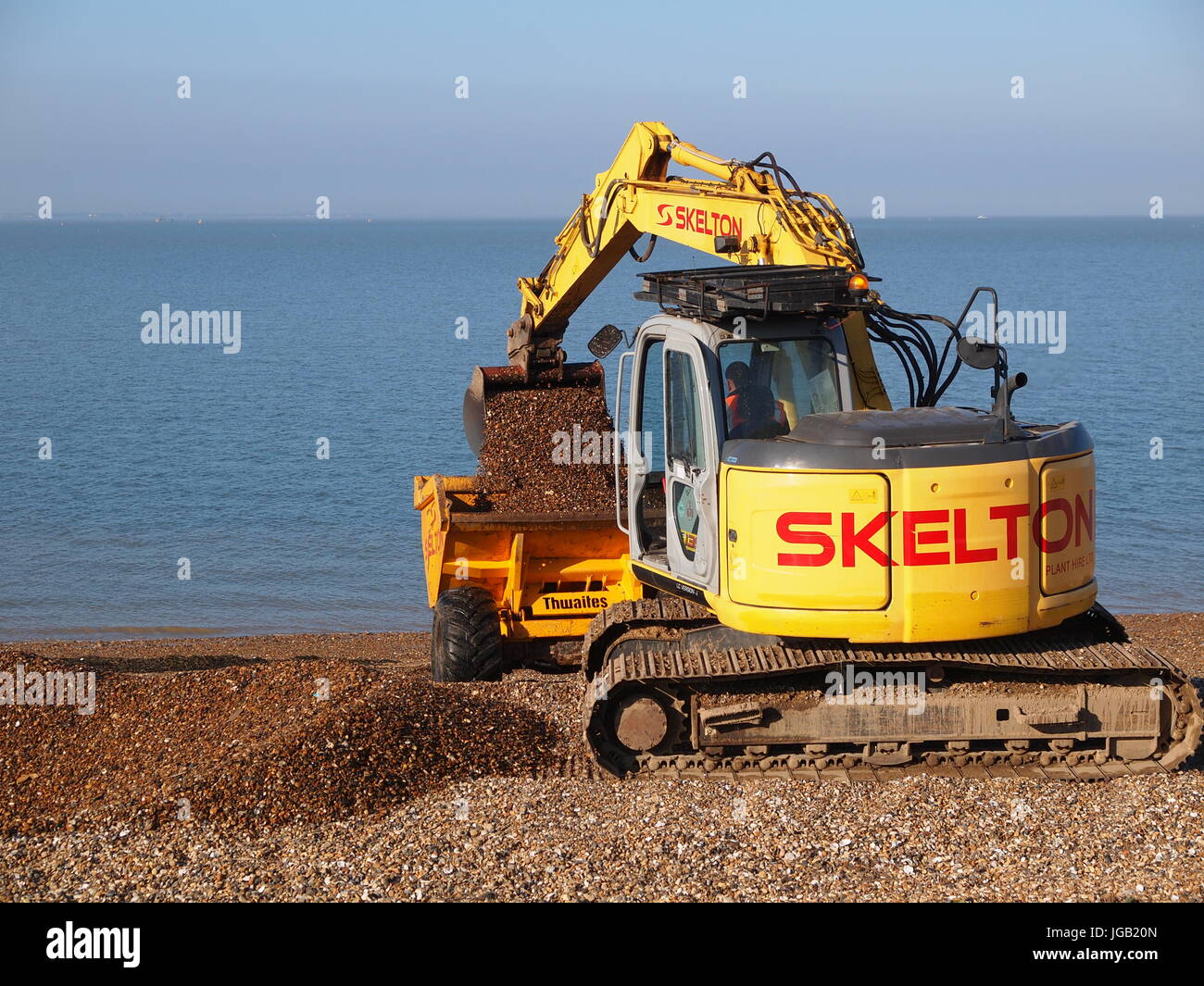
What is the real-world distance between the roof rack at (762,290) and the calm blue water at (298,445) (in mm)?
2742

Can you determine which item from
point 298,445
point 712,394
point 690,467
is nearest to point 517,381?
point 690,467

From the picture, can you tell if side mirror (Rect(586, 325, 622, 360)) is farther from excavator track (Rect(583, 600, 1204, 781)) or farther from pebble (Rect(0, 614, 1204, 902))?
pebble (Rect(0, 614, 1204, 902))

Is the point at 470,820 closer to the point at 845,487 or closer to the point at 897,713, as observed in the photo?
the point at 897,713

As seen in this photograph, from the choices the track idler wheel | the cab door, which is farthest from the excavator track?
the cab door

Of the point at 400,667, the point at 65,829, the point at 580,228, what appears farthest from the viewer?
the point at 400,667

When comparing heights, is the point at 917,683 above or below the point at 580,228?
below

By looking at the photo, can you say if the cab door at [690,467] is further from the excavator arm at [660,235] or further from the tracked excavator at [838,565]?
the excavator arm at [660,235]

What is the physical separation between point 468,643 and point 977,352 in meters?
5.34

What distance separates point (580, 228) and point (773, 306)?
14.5ft

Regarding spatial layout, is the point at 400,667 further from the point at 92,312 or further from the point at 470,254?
the point at 470,254

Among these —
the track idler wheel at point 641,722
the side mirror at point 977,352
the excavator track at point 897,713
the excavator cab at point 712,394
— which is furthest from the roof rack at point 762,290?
the track idler wheel at point 641,722

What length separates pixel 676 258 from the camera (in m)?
137

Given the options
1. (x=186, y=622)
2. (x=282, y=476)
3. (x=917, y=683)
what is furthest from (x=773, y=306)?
(x=282, y=476)

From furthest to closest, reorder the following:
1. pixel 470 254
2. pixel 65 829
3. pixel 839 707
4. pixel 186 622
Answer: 1. pixel 470 254
2. pixel 186 622
3. pixel 839 707
4. pixel 65 829
